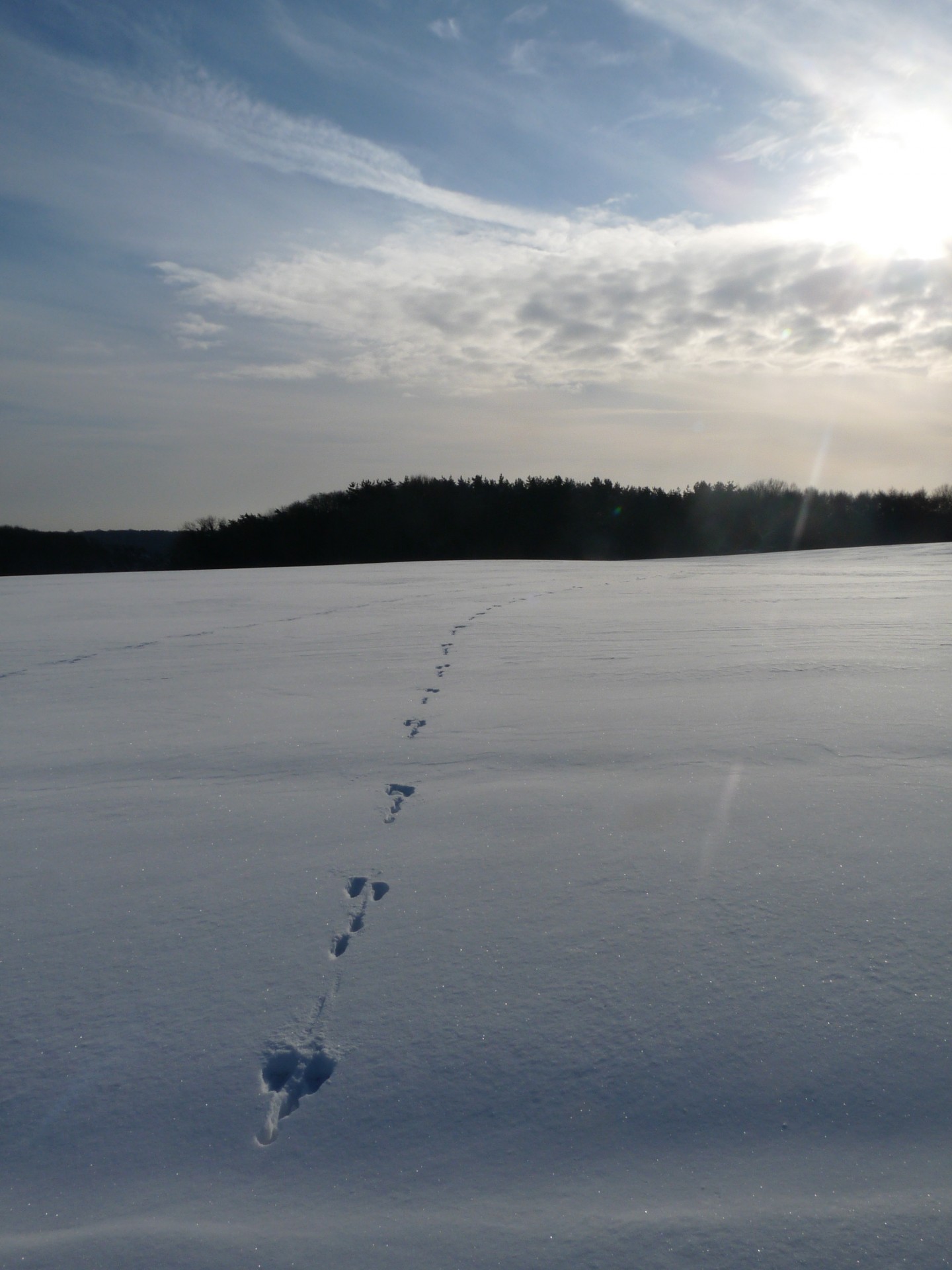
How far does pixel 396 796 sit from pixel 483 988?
97cm

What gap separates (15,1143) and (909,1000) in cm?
139

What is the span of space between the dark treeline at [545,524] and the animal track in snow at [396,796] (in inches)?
1365

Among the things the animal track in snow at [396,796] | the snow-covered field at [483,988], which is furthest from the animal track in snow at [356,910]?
the animal track in snow at [396,796]

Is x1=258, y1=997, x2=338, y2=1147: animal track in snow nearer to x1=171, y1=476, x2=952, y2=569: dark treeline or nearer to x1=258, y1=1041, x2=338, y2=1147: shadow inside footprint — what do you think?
x1=258, y1=1041, x2=338, y2=1147: shadow inside footprint

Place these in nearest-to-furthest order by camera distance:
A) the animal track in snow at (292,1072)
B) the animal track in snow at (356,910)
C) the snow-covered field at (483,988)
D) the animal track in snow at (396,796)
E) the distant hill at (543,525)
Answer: the snow-covered field at (483,988)
the animal track in snow at (292,1072)
the animal track in snow at (356,910)
the animal track in snow at (396,796)
the distant hill at (543,525)

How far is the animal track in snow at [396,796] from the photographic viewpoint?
218cm

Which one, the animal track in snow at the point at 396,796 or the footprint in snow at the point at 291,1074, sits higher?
the animal track in snow at the point at 396,796

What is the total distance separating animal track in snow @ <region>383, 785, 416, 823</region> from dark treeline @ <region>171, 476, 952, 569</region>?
34.7 m

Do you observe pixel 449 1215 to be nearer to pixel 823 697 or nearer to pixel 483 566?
pixel 823 697

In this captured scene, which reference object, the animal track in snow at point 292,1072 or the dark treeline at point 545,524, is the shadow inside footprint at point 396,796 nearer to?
the animal track in snow at point 292,1072

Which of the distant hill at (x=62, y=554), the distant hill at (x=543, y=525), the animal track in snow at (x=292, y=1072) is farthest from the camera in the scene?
the distant hill at (x=543, y=525)

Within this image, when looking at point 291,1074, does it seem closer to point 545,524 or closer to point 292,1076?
point 292,1076

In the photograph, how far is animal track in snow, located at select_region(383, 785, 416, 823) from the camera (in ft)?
7.15

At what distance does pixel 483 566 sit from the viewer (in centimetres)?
1584
